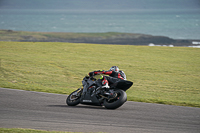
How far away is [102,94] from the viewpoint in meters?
→ 9.59

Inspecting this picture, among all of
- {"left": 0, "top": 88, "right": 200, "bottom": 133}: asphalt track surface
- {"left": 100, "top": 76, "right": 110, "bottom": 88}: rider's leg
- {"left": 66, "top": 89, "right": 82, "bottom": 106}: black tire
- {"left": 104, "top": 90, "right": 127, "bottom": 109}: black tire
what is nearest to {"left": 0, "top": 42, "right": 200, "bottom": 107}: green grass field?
{"left": 0, "top": 88, "right": 200, "bottom": 133}: asphalt track surface

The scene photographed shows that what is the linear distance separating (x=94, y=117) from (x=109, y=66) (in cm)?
1420

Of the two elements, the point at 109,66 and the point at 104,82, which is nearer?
the point at 104,82

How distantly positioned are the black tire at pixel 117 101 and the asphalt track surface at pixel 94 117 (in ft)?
0.63

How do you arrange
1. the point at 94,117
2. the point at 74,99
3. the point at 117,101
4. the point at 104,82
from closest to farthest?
the point at 94,117, the point at 117,101, the point at 104,82, the point at 74,99

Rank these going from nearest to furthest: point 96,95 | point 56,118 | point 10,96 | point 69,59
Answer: point 56,118, point 96,95, point 10,96, point 69,59

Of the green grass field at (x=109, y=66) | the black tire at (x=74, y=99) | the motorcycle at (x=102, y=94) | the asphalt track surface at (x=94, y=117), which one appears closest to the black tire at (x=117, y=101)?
the motorcycle at (x=102, y=94)

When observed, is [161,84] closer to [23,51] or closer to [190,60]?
[190,60]

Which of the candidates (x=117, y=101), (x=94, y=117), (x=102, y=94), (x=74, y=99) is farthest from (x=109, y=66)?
(x=94, y=117)

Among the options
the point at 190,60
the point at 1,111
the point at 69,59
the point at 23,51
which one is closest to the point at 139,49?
the point at 190,60

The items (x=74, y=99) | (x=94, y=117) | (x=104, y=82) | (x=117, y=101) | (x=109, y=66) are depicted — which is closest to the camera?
(x=94, y=117)

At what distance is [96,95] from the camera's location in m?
9.74

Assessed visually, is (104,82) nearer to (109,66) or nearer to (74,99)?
(74,99)

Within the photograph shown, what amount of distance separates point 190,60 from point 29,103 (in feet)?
66.6
